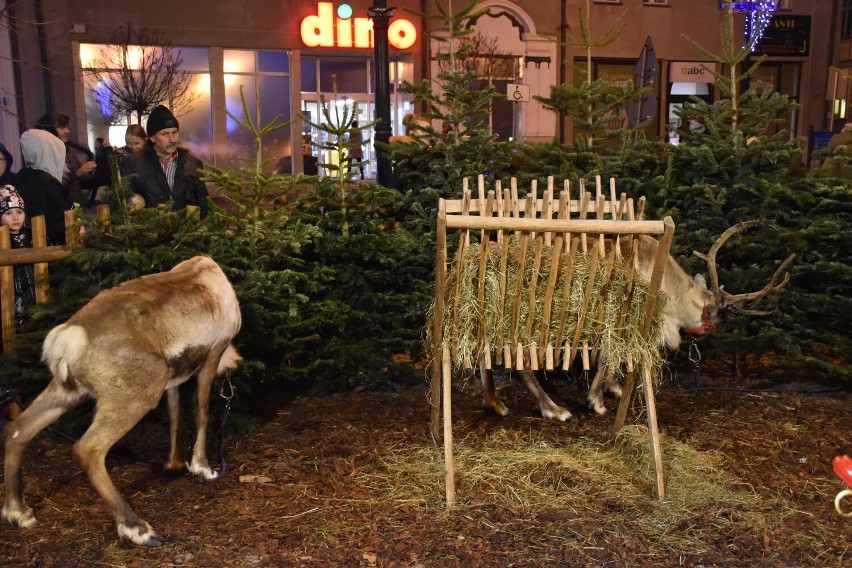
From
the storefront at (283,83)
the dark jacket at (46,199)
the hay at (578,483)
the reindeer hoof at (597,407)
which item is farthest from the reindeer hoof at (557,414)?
the storefront at (283,83)

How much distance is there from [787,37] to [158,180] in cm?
2586

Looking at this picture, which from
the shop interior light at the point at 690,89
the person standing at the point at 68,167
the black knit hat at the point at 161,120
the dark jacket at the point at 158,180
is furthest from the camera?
the shop interior light at the point at 690,89

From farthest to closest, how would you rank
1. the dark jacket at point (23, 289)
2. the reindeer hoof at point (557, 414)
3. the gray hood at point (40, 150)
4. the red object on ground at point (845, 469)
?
the gray hood at point (40, 150)
the reindeer hoof at point (557, 414)
the dark jacket at point (23, 289)
the red object on ground at point (845, 469)

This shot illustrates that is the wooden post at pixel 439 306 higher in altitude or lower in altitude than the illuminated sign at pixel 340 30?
lower

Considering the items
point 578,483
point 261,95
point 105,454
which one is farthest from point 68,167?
point 261,95

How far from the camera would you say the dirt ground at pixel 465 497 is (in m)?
4.61

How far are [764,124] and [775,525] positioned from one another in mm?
5080

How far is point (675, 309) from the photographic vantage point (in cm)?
722

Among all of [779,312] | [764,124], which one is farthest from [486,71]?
[779,312]

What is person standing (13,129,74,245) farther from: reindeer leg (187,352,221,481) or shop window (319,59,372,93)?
shop window (319,59,372,93)

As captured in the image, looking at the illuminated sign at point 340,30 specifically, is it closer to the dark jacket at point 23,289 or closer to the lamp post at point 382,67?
the lamp post at point 382,67

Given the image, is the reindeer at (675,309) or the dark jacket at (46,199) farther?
the dark jacket at (46,199)

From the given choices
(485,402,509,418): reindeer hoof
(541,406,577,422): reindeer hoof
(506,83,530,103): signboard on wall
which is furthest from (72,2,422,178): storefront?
(541,406,577,422): reindeer hoof

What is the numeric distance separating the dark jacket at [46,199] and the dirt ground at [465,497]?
227 centimetres
